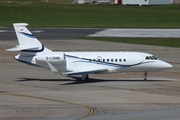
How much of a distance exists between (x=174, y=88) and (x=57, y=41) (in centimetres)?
5021

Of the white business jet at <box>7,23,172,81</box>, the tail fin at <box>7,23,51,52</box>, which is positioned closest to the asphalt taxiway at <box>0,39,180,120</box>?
the white business jet at <box>7,23,172,81</box>

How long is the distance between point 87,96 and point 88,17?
105 m

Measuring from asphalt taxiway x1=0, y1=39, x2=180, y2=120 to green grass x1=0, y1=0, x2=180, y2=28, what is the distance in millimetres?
63531

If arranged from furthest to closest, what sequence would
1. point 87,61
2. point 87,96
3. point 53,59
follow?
point 87,61 < point 53,59 < point 87,96

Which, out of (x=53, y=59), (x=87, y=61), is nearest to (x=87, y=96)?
(x=53, y=59)

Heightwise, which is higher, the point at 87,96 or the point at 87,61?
the point at 87,61

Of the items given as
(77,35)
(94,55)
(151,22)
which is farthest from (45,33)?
(94,55)

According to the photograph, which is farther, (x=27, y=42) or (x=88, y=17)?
(x=88, y=17)

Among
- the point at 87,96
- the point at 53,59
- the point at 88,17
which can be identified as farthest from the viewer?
the point at 88,17

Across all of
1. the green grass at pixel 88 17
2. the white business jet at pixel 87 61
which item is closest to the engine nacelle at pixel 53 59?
the white business jet at pixel 87 61

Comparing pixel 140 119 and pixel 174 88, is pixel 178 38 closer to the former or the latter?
pixel 174 88

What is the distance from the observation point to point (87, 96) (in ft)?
149

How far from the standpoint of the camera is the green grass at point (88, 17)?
134 m

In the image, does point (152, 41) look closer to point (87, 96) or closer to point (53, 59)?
point (53, 59)
